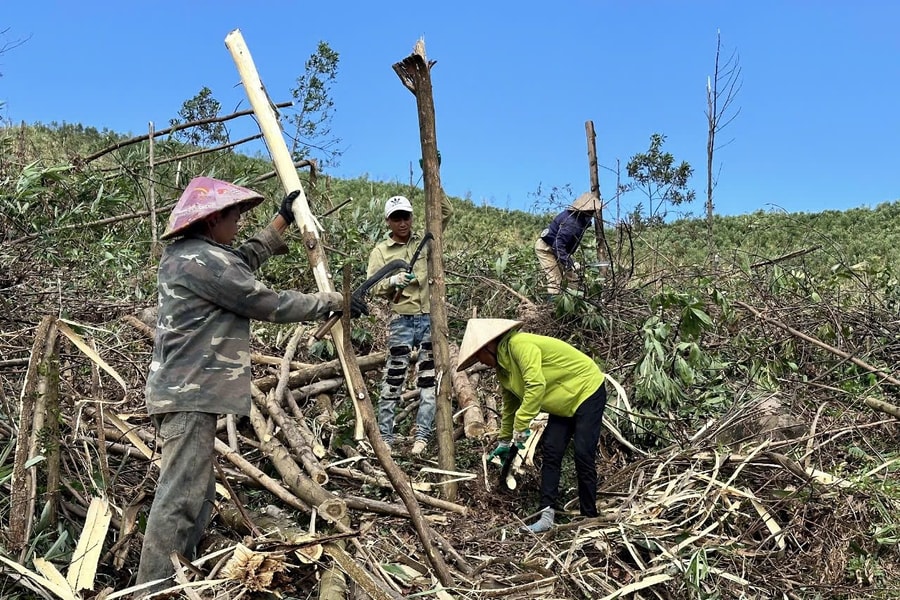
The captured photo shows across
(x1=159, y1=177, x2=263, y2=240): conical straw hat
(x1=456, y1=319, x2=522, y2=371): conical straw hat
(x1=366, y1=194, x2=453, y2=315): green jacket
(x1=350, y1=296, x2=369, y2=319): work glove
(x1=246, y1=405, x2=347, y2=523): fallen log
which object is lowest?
(x1=246, y1=405, x2=347, y2=523): fallen log

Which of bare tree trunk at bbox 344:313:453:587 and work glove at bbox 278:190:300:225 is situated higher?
work glove at bbox 278:190:300:225

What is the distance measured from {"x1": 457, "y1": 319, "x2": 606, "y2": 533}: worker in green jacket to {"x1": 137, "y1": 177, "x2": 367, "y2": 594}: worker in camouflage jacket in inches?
45.9

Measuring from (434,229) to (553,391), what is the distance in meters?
1.07

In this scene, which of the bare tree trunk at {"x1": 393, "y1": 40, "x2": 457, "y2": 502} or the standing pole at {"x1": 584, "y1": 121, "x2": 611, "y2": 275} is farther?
the standing pole at {"x1": 584, "y1": 121, "x2": 611, "y2": 275}

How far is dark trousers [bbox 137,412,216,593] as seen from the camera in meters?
2.77

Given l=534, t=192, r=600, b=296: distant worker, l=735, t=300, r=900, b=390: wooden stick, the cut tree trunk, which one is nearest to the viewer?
the cut tree trunk

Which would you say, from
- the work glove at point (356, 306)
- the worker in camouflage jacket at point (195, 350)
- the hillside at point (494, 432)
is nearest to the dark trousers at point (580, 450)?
the hillside at point (494, 432)

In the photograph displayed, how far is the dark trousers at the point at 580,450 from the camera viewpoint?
3840 millimetres

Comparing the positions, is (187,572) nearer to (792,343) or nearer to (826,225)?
(792,343)

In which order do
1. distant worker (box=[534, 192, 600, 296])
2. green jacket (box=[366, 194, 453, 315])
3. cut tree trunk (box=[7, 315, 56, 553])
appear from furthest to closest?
distant worker (box=[534, 192, 600, 296]) → green jacket (box=[366, 194, 453, 315]) → cut tree trunk (box=[7, 315, 56, 553])

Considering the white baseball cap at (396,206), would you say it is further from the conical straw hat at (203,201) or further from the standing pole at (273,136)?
the conical straw hat at (203,201)

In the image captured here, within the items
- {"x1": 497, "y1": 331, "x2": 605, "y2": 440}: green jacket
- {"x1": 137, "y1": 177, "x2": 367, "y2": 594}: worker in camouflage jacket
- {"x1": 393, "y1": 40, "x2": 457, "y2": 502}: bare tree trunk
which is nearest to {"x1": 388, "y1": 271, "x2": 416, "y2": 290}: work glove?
{"x1": 393, "y1": 40, "x2": 457, "y2": 502}: bare tree trunk

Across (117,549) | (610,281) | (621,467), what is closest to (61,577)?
(117,549)

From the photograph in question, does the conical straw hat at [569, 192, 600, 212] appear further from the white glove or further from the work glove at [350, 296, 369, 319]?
the work glove at [350, 296, 369, 319]
